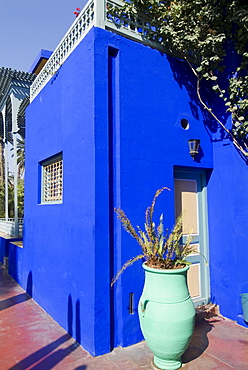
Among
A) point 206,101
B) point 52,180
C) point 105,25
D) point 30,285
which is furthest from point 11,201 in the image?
point 105,25

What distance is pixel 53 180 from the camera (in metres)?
5.18

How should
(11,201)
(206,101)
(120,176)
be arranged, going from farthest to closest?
1. (11,201)
2. (206,101)
3. (120,176)

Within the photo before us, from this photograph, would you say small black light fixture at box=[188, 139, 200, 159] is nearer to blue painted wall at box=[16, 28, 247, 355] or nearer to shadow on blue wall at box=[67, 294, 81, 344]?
blue painted wall at box=[16, 28, 247, 355]

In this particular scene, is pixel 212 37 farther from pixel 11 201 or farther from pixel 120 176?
pixel 11 201

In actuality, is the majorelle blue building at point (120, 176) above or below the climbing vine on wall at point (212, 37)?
below

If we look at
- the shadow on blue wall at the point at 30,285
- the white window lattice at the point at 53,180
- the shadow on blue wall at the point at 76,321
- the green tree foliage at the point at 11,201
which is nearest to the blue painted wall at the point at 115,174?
the shadow on blue wall at the point at 76,321

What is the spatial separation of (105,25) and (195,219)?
3.12 meters

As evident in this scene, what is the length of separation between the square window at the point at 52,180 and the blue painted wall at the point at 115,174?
0.77ft

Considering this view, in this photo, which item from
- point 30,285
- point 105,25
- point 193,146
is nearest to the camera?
point 105,25

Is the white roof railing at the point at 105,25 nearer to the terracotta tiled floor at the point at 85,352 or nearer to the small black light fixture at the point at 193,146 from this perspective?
the small black light fixture at the point at 193,146

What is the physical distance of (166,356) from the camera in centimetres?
279

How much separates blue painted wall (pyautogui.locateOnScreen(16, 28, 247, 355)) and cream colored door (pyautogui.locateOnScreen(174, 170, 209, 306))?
149mm

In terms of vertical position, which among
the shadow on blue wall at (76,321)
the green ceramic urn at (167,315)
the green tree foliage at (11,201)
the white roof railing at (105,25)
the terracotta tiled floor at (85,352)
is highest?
the white roof railing at (105,25)

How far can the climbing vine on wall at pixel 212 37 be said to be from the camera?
392cm
